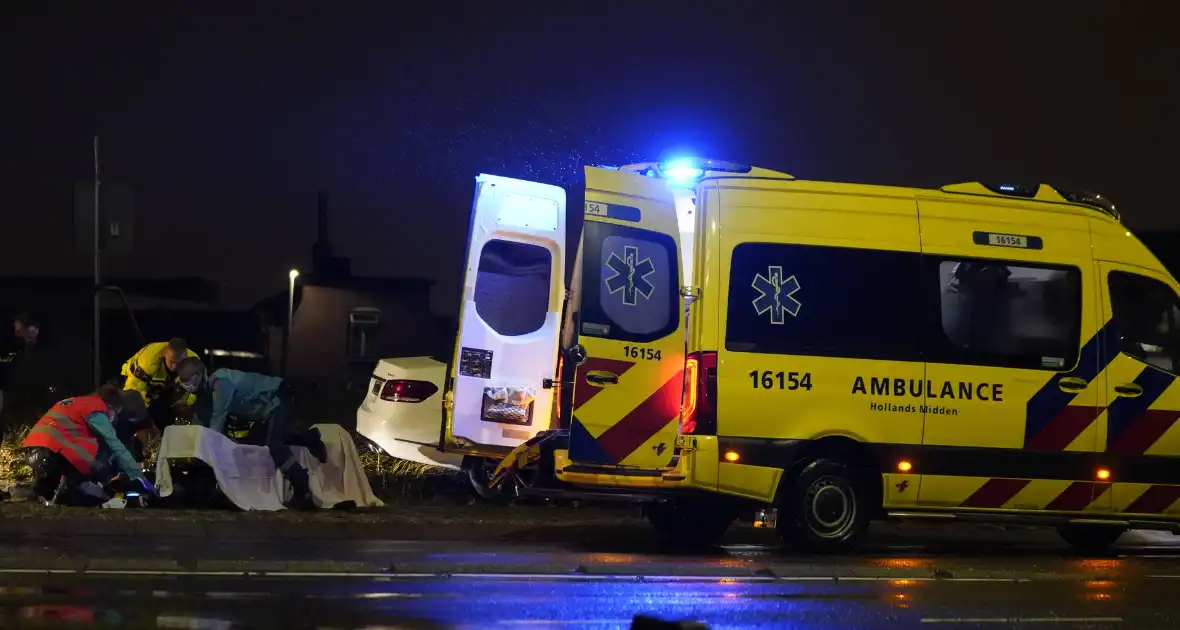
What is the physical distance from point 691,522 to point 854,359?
210 cm

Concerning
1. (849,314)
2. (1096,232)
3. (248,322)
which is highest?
(1096,232)

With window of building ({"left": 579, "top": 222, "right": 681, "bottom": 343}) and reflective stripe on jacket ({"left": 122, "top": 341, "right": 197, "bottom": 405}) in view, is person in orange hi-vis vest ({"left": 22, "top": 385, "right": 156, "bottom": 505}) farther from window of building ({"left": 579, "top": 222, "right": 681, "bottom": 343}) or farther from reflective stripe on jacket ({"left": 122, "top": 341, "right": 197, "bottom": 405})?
window of building ({"left": 579, "top": 222, "right": 681, "bottom": 343})

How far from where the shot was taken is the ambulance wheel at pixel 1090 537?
10914mm

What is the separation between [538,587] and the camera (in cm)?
750

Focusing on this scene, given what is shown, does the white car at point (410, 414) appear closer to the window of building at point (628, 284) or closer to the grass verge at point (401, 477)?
the grass verge at point (401, 477)

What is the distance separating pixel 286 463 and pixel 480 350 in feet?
6.74

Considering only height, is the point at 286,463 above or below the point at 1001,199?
below

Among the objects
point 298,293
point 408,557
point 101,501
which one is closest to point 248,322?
point 298,293

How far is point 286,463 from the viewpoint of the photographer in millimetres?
11352

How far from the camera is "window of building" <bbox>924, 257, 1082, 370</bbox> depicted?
9.70 meters

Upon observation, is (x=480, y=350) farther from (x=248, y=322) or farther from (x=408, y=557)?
(x=248, y=322)

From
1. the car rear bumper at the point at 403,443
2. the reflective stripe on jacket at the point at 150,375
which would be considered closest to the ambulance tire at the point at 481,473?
the car rear bumper at the point at 403,443

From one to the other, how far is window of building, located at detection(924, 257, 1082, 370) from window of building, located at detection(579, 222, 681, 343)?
6.73ft

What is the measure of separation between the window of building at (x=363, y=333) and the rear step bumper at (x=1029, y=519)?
31.4 metres
